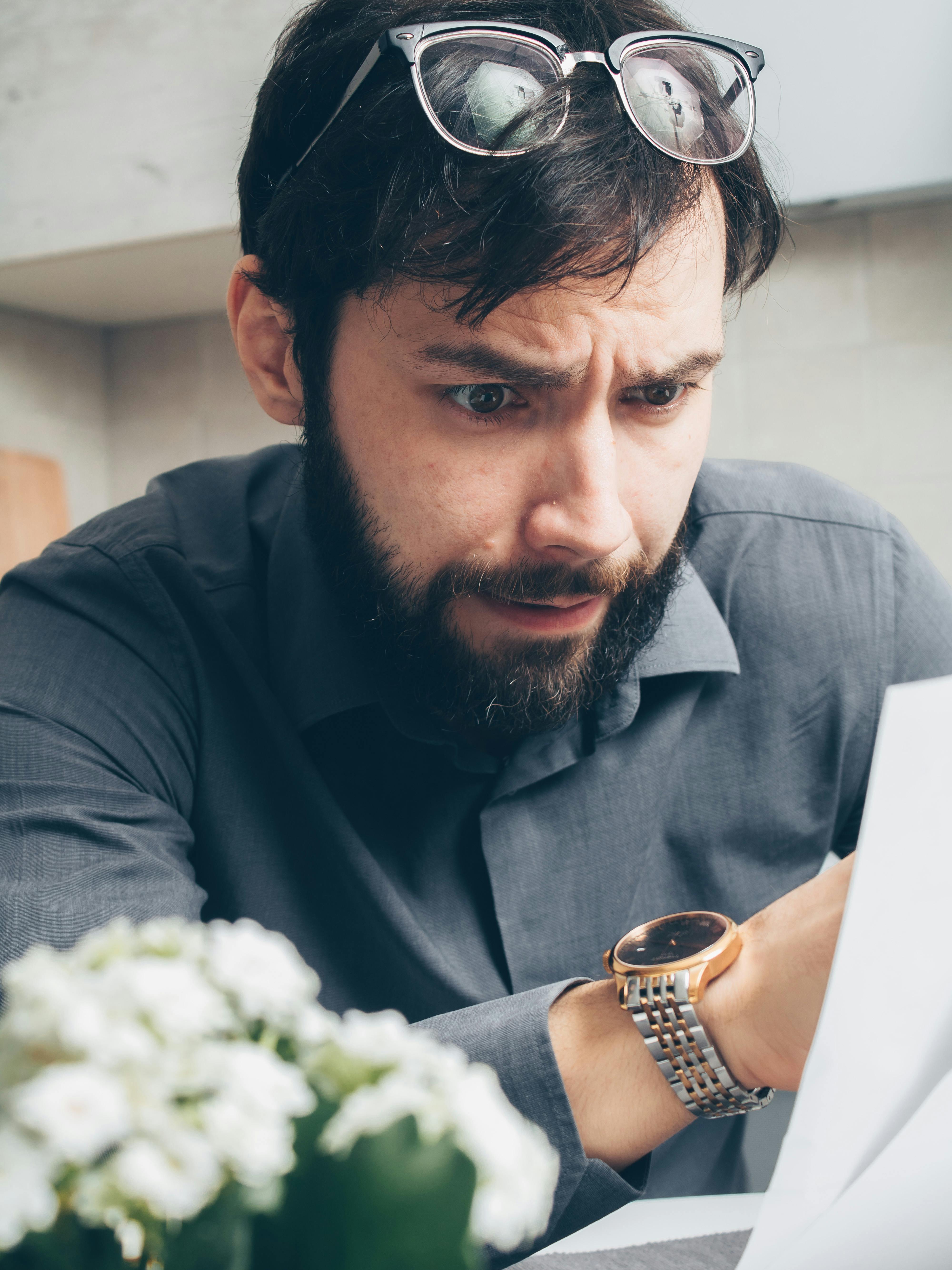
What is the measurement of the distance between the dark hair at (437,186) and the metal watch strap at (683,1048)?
374 mm

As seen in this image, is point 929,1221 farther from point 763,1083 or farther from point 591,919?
point 591,919

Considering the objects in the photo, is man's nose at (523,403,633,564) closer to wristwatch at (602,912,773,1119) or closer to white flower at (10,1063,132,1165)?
wristwatch at (602,912,773,1119)

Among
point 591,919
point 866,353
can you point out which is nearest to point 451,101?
point 591,919

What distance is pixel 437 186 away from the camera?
61 cm

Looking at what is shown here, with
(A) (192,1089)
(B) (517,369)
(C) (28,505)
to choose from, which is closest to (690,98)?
(B) (517,369)

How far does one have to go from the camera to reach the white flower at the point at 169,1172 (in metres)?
0.19

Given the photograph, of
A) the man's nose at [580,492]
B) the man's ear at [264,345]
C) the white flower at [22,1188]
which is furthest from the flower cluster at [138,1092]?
the man's ear at [264,345]

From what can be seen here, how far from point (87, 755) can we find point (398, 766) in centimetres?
22

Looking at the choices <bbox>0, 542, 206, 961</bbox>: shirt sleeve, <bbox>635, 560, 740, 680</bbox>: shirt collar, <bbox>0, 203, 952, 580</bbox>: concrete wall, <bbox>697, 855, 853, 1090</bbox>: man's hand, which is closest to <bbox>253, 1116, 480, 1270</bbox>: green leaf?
<bbox>697, 855, 853, 1090</bbox>: man's hand

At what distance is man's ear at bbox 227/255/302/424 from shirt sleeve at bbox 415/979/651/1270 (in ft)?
1.63

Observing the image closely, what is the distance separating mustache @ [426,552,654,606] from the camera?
2.11 feet

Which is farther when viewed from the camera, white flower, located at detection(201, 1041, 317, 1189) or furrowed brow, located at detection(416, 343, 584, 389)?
furrowed brow, located at detection(416, 343, 584, 389)

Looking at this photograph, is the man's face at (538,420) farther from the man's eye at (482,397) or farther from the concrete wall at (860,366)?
the concrete wall at (860,366)

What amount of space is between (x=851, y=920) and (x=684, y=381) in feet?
1.30
